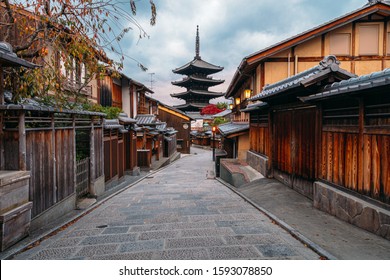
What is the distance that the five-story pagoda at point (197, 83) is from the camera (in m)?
59.8

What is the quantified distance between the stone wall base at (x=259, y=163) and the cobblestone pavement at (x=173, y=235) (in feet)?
13.5

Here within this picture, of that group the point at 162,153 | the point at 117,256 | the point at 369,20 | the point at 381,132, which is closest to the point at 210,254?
the point at 117,256

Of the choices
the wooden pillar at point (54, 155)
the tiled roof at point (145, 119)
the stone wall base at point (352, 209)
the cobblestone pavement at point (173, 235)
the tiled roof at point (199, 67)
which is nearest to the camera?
the cobblestone pavement at point (173, 235)

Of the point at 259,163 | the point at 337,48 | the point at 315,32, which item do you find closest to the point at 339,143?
the point at 259,163

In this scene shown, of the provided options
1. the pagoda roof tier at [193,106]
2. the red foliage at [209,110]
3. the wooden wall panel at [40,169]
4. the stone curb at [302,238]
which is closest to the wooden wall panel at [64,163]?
the wooden wall panel at [40,169]

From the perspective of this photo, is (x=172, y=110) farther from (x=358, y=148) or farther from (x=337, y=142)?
(x=358, y=148)

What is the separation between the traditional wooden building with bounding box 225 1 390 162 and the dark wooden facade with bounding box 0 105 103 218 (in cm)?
1014

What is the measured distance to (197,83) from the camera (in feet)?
205

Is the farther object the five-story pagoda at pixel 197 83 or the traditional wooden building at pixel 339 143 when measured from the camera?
the five-story pagoda at pixel 197 83

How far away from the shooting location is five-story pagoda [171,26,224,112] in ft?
196

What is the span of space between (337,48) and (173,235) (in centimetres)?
1562

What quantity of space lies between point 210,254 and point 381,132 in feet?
14.0

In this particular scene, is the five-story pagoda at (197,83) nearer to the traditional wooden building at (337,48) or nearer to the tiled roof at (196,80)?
the tiled roof at (196,80)

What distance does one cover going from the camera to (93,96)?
1786 cm
